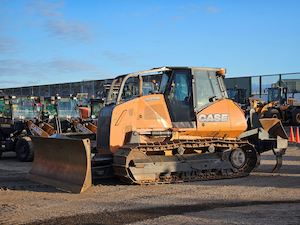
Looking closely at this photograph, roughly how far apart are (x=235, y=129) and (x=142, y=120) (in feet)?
8.12

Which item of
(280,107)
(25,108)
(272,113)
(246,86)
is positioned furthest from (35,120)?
(246,86)

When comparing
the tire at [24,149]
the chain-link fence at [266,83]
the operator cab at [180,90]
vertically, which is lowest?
the tire at [24,149]

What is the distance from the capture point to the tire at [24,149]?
17.2m

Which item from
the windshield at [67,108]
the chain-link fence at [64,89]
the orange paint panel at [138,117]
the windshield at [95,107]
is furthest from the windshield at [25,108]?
the chain-link fence at [64,89]

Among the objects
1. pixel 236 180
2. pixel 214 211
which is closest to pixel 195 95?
pixel 236 180

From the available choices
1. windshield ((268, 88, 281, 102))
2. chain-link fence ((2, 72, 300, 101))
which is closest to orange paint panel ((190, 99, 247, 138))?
chain-link fence ((2, 72, 300, 101))

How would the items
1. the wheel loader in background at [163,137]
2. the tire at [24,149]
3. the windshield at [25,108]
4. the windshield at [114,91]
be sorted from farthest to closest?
the windshield at [25,108]
the tire at [24,149]
the windshield at [114,91]
the wheel loader in background at [163,137]

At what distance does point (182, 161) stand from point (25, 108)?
1146cm

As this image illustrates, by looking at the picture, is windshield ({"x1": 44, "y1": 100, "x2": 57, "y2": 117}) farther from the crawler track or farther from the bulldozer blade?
the crawler track

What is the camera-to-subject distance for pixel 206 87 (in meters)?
11.9

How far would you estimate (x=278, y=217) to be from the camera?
7414mm

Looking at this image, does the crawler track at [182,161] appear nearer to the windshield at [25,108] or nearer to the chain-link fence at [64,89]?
the windshield at [25,108]

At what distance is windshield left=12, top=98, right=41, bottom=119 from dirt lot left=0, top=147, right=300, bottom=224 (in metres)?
8.78

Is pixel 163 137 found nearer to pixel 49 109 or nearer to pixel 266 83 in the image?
pixel 49 109
